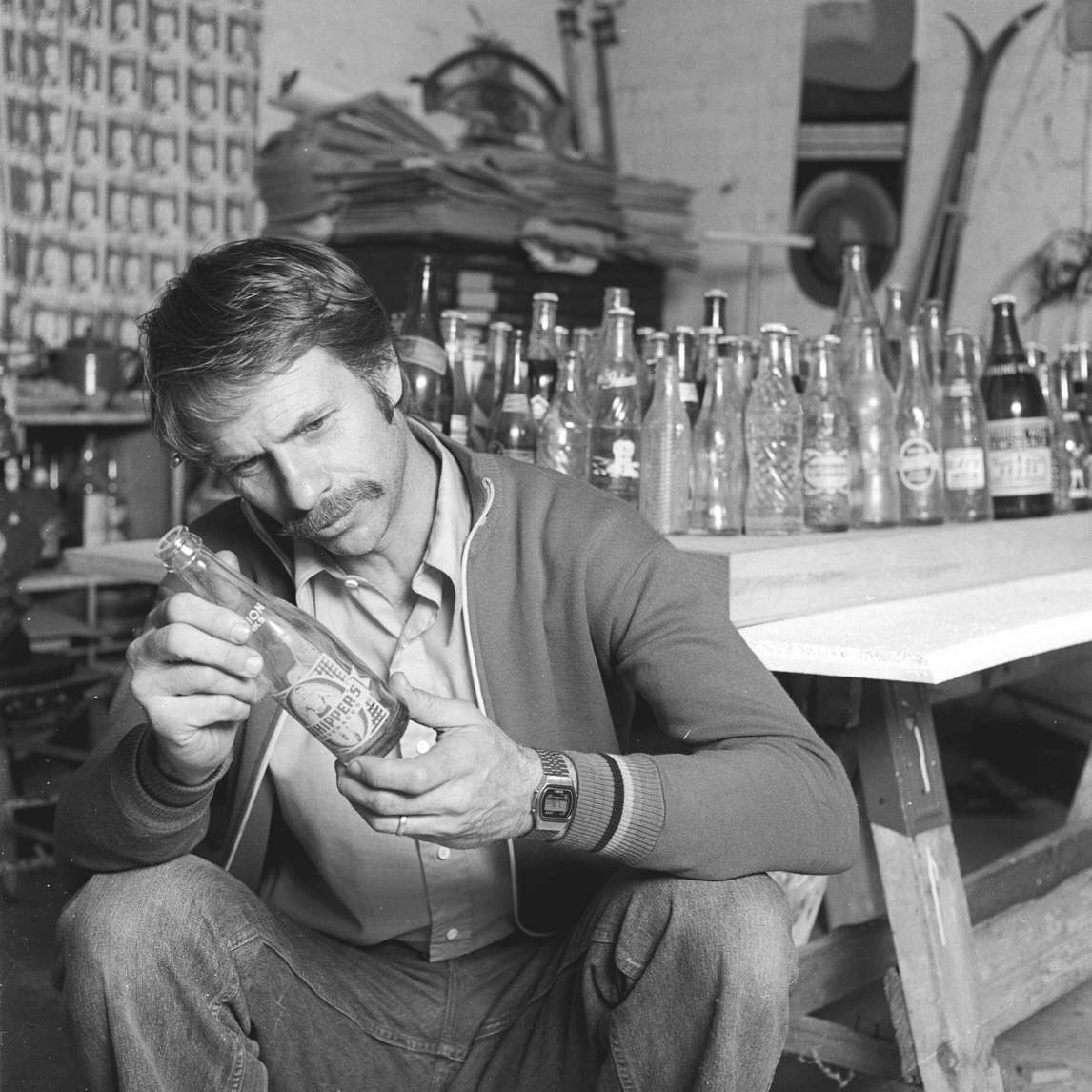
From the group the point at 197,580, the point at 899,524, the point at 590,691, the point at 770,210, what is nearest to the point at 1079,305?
the point at 770,210

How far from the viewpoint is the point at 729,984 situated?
4.26 feet

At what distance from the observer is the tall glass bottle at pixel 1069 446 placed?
9.35 ft

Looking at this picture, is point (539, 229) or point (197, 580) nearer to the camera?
point (197, 580)

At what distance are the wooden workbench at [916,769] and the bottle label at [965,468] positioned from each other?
0.18 meters

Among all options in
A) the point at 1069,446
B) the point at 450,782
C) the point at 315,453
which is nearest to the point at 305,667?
the point at 450,782

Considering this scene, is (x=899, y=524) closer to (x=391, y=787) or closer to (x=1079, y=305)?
(x=391, y=787)

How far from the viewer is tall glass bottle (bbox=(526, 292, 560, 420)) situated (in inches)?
89.0

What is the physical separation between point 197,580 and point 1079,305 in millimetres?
3683

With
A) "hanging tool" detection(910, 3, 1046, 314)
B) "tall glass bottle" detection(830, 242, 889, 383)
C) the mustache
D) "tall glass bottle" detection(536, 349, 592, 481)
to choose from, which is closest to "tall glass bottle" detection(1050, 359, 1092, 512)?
"tall glass bottle" detection(830, 242, 889, 383)

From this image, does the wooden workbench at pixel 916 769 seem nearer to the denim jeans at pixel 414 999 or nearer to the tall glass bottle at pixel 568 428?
the tall glass bottle at pixel 568 428

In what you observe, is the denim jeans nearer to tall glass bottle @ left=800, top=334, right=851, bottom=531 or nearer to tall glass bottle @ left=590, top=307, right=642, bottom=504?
tall glass bottle @ left=590, top=307, right=642, bottom=504

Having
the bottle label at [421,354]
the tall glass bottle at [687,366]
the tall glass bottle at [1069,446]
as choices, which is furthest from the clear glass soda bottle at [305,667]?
Result: the tall glass bottle at [1069,446]

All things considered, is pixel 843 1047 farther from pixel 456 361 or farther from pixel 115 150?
pixel 115 150

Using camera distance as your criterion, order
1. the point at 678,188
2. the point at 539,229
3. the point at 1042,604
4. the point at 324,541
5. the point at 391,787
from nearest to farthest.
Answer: the point at 391,787 < the point at 324,541 < the point at 1042,604 < the point at 539,229 < the point at 678,188
